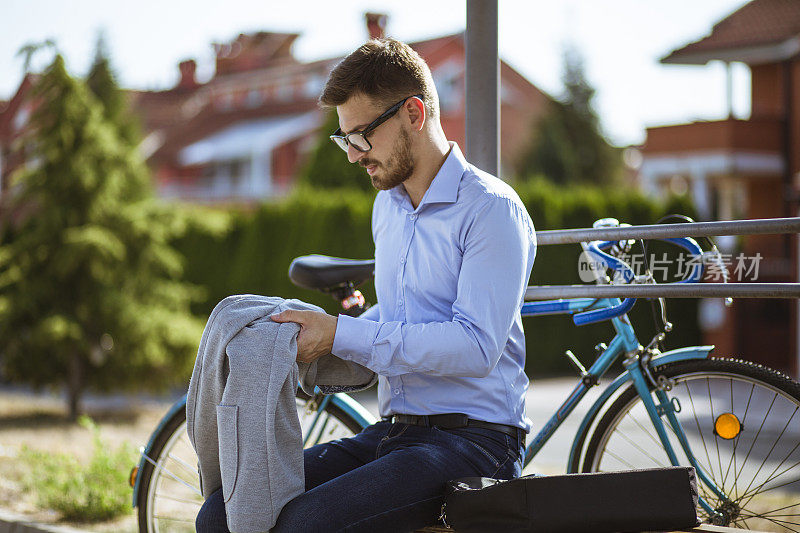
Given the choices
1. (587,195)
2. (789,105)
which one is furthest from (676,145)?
(587,195)

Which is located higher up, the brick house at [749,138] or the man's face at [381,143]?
the brick house at [749,138]

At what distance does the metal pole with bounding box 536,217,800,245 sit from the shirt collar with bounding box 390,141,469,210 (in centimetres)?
52

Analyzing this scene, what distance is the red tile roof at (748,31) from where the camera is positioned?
2183 centimetres

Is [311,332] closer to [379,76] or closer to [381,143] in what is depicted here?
[381,143]

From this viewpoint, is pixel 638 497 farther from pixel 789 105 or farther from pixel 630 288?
pixel 789 105

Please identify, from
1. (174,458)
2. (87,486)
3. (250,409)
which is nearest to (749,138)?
(87,486)

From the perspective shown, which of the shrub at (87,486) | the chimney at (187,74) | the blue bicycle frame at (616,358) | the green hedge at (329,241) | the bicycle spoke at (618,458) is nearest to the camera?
the blue bicycle frame at (616,358)

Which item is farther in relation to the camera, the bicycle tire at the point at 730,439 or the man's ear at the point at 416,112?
the bicycle tire at the point at 730,439

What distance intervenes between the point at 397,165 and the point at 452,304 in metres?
0.40

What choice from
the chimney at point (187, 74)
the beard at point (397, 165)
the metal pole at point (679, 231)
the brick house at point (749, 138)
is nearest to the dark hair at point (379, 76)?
the beard at point (397, 165)

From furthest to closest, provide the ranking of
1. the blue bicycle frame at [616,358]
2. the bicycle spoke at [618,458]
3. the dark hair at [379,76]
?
the bicycle spoke at [618,458], the blue bicycle frame at [616,358], the dark hair at [379,76]

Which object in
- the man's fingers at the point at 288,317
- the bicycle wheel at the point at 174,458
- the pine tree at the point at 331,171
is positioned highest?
the pine tree at the point at 331,171

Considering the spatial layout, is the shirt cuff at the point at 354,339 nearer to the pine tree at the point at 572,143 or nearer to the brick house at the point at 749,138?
the brick house at the point at 749,138

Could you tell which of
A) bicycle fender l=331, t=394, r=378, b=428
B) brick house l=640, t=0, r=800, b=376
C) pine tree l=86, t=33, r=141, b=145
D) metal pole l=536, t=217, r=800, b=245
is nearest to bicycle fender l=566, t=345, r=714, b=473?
metal pole l=536, t=217, r=800, b=245
